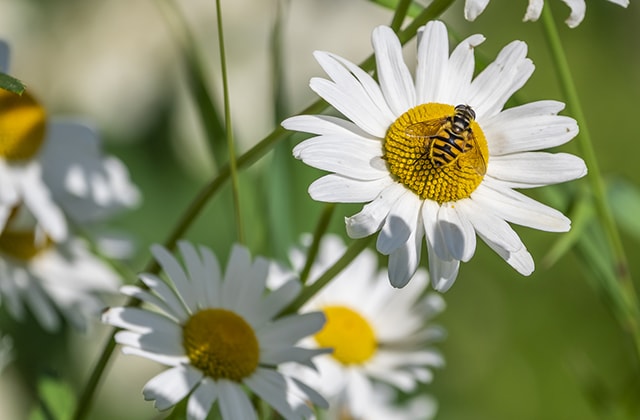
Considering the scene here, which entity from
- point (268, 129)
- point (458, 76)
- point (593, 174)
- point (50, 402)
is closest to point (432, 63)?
point (458, 76)

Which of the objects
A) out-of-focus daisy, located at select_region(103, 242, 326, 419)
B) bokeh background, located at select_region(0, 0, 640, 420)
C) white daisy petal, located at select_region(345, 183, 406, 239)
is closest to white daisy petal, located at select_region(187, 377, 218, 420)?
out-of-focus daisy, located at select_region(103, 242, 326, 419)

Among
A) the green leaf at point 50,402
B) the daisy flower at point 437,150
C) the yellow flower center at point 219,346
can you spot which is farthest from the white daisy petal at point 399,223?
the green leaf at point 50,402

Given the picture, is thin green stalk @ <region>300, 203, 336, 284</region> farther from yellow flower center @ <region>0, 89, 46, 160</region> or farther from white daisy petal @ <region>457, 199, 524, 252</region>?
yellow flower center @ <region>0, 89, 46, 160</region>

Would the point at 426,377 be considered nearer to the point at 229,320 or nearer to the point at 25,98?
the point at 229,320

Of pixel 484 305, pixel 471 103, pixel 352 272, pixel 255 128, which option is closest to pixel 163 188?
pixel 255 128

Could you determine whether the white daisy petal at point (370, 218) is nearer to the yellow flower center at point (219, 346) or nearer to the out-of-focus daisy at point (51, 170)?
the yellow flower center at point (219, 346)
